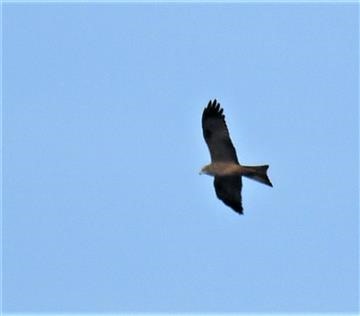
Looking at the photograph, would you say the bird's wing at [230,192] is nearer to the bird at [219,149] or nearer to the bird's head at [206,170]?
the bird at [219,149]

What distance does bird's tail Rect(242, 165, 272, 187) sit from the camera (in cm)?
2066

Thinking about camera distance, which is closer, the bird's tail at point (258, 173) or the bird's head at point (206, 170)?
the bird's tail at point (258, 173)

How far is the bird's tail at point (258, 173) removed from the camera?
67.8 feet

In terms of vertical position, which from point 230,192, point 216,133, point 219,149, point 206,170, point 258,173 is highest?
point 216,133

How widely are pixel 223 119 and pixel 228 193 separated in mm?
1994

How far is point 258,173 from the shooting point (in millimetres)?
20750

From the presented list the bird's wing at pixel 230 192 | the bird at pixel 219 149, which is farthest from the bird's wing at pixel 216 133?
the bird's wing at pixel 230 192

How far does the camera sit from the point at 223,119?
22234 mm

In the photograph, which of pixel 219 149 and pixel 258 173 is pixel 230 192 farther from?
pixel 258 173

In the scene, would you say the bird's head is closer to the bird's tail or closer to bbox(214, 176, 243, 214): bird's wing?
bbox(214, 176, 243, 214): bird's wing

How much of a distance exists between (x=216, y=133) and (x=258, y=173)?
2.00 meters

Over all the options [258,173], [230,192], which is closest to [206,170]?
[230,192]

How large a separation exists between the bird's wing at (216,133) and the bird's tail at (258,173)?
Result: 1.04 m

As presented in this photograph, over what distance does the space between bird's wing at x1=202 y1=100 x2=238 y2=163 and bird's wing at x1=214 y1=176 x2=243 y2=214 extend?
0.71 m
